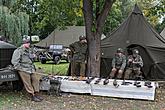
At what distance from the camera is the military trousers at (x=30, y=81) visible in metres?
8.72

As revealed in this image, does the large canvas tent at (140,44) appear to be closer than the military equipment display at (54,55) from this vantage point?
Yes

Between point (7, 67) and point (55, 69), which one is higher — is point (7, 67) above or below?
above

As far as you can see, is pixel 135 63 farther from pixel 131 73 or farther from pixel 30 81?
pixel 30 81

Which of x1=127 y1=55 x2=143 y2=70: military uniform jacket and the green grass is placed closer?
x1=127 y1=55 x2=143 y2=70: military uniform jacket

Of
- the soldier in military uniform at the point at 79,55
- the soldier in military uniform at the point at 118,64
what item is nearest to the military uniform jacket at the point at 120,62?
the soldier in military uniform at the point at 118,64

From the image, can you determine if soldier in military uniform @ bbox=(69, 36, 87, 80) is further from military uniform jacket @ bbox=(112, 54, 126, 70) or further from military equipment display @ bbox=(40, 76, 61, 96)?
military equipment display @ bbox=(40, 76, 61, 96)

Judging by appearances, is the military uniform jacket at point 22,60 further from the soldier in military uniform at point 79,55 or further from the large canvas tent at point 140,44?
the large canvas tent at point 140,44

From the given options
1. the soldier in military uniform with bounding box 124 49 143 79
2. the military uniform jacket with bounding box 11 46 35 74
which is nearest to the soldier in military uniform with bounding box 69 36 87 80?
the soldier in military uniform with bounding box 124 49 143 79

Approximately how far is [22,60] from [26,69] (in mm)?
255

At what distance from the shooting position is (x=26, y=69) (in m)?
8.76

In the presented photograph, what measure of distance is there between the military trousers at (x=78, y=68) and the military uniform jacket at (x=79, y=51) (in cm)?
15

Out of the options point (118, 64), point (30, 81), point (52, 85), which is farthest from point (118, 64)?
point (30, 81)

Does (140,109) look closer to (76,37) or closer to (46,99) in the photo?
(46,99)

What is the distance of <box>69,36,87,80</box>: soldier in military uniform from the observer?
12016mm
